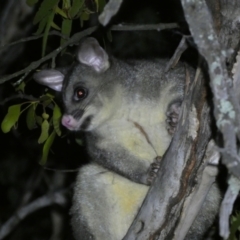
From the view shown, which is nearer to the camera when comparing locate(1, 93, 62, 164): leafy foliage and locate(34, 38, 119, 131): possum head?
locate(34, 38, 119, 131): possum head

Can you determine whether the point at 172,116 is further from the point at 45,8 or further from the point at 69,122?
the point at 45,8

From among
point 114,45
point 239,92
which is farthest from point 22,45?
point 239,92

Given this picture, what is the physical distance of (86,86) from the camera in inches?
168

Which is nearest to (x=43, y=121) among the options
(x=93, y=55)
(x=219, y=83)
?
(x=93, y=55)

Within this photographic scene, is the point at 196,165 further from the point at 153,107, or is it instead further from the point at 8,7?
the point at 8,7

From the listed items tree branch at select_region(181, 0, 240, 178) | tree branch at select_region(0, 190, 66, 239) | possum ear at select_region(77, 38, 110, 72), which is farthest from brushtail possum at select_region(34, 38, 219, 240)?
tree branch at select_region(0, 190, 66, 239)

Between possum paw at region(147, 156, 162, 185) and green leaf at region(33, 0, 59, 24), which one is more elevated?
green leaf at region(33, 0, 59, 24)

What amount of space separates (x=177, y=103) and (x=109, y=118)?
456 mm

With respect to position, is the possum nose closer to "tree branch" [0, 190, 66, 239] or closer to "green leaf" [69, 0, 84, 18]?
"green leaf" [69, 0, 84, 18]

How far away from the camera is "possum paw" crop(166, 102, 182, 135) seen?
3.80 meters

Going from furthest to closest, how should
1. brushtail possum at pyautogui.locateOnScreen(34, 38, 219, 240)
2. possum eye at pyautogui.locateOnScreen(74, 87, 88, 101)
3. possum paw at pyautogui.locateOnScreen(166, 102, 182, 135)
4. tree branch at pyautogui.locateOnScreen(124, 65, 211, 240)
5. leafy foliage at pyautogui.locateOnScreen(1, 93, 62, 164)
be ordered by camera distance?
leafy foliage at pyautogui.locateOnScreen(1, 93, 62, 164) < possum eye at pyautogui.locateOnScreen(74, 87, 88, 101) < brushtail possum at pyautogui.locateOnScreen(34, 38, 219, 240) < possum paw at pyautogui.locateOnScreen(166, 102, 182, 135) < tree branch at pyautogui.locateOnScreen(124, 65, 211, 240)

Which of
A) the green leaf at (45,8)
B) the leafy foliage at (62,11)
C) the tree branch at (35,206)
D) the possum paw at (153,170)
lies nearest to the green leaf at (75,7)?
the leafy foliage at (62,11)

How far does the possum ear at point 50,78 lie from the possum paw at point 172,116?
821 millimetres

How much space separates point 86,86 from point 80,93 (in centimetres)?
8
